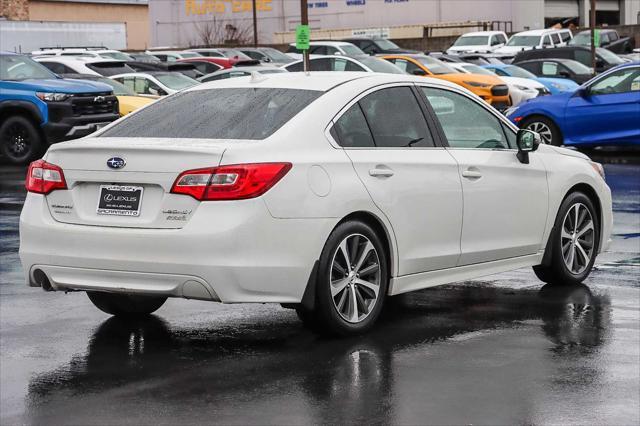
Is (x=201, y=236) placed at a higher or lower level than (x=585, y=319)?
higher

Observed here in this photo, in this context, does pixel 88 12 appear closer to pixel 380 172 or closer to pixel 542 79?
pixel 542 79

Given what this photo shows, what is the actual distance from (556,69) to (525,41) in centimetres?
1962

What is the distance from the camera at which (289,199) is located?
7305mm

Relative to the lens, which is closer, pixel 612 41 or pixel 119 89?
pixel 119 89

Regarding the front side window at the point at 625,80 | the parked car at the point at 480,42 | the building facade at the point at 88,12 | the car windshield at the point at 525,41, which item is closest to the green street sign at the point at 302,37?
the front side window at the point at 625,80

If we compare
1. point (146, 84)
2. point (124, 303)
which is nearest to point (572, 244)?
point (124, 303)

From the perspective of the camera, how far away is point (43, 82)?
21516 millimetres

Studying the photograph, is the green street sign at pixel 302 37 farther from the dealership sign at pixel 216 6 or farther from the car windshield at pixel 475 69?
the dealership sign at pixel 216 6

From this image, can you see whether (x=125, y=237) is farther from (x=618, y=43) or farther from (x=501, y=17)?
(x=501, y=17)

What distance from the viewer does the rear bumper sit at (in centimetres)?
712

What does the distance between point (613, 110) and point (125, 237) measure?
14562 millimetres

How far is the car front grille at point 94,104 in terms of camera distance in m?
21.4

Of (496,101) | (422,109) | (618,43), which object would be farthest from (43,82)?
(618,43)

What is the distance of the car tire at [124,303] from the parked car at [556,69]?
102 ft
